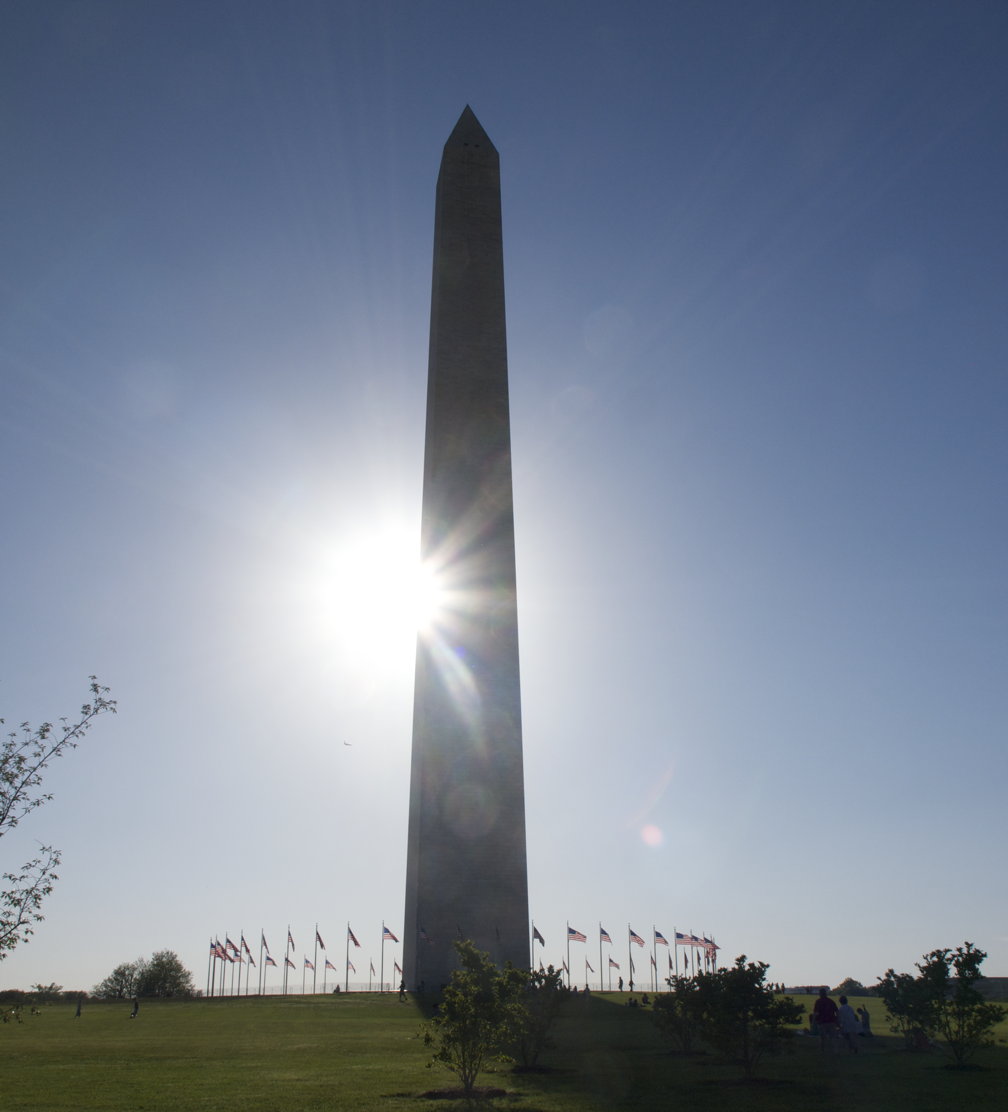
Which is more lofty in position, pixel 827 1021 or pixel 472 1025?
pixel 472 1025

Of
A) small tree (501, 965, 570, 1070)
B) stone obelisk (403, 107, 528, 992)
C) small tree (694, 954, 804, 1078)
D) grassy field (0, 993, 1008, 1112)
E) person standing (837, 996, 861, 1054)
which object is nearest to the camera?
grassy field (0, 993, 1008, 1112)

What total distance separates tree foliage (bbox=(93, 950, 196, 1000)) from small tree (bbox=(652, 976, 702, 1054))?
71827mm

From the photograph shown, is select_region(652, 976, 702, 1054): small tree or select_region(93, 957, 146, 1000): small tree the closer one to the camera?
select_region(652, 976, 702, 1054): small tree

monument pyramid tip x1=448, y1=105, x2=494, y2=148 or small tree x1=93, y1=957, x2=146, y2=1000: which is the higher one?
monument pyramid tip x1=448, y1=105, x2=494, y2=148

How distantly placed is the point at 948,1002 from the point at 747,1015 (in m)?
5.57

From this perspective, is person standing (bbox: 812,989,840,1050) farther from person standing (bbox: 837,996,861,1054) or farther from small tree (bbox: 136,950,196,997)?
small tree (bbox: 136,950,196,997)

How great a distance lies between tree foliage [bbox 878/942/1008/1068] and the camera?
20.4 m

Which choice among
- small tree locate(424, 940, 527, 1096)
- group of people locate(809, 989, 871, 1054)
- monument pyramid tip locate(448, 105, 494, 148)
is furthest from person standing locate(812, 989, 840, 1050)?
monument pyramid tip locate(448, 105, 494, 148)

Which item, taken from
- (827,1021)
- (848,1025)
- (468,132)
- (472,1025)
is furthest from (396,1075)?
(468,132)

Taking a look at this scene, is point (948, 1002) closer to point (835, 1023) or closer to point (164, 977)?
point (835, 1023)

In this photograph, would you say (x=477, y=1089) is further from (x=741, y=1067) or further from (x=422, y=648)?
(x=422, y=648)

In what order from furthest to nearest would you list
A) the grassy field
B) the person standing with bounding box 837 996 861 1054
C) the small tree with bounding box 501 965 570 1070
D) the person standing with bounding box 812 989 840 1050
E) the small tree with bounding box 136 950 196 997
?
the small tree with bounding box 136 950 196 997 < the person standing with bounding box 837 996 861 1054 < the person standing with bounding box 812 989 840 1050 < the small tree with bounding box 501 965 570 1070 < the grassy field

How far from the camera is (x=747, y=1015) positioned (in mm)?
18781

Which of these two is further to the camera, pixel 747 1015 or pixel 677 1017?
pixel 677 1017
